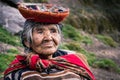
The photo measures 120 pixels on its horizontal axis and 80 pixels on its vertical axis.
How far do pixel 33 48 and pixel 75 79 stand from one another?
1.57 ft

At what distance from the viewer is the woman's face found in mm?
3777

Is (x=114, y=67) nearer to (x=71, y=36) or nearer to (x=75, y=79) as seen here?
(x=71, y=36)

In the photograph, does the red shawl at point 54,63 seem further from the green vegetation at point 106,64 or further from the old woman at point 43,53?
the green vegetation at point 106,64

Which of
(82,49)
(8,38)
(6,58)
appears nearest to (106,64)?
(82,49)

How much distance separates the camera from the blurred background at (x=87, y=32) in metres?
9.33

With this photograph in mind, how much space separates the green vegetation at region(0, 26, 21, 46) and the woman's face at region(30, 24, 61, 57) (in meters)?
5.33

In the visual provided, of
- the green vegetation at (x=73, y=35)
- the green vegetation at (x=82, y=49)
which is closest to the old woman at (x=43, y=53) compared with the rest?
the green vegetation at (x=82, y=49)

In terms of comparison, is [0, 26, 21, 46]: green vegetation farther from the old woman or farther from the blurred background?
the old woman

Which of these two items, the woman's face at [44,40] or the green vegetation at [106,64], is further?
the green vegetation at [106,64]

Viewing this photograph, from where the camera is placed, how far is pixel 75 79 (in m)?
3.80

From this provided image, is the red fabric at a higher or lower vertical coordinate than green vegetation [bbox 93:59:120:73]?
higher

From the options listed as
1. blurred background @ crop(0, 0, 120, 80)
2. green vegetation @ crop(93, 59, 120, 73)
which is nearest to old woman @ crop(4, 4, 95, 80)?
blurred background @ crop(0, 0, 120, 80)

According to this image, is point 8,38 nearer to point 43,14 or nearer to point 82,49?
point 82,49

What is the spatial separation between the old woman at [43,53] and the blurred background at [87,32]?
127 inches
